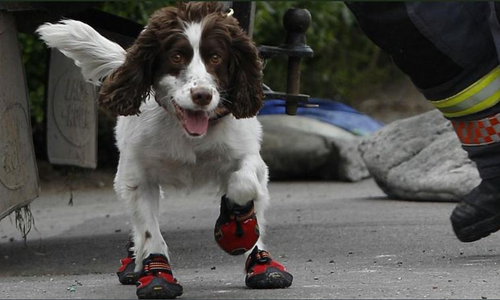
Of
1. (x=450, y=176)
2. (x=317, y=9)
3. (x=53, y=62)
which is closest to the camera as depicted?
(x=53, y=62)

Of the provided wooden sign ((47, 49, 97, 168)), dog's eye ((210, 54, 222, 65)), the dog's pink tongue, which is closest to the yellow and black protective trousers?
dog's eye ((210, 54, 222, 65))

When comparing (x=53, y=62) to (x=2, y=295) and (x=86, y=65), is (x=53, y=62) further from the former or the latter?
(x=2, y=295)

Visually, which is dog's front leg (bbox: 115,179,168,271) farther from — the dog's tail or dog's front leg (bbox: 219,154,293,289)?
the dog's tail

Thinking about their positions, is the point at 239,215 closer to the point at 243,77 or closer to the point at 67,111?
the point at 243,77

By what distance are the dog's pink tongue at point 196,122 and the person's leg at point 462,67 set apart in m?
1.27

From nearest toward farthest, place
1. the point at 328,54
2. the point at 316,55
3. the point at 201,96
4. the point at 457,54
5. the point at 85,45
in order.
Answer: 1. the point at 201,96
2. the point at 85,45
3. the point at 457,54
4. the point at 316,55
5. the point at 328,54

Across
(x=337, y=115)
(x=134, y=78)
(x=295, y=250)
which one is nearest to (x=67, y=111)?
(x=295, y=250)

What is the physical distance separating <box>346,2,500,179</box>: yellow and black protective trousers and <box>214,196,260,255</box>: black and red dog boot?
1.28 metres

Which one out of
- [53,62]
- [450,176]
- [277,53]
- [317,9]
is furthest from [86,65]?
[317,9]

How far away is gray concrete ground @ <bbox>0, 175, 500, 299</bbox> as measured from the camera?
4.61 meters

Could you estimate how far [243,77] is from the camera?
15.1ft

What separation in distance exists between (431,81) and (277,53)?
105 centimetres

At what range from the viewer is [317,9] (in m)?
11.8

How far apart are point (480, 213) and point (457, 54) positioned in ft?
2.41
